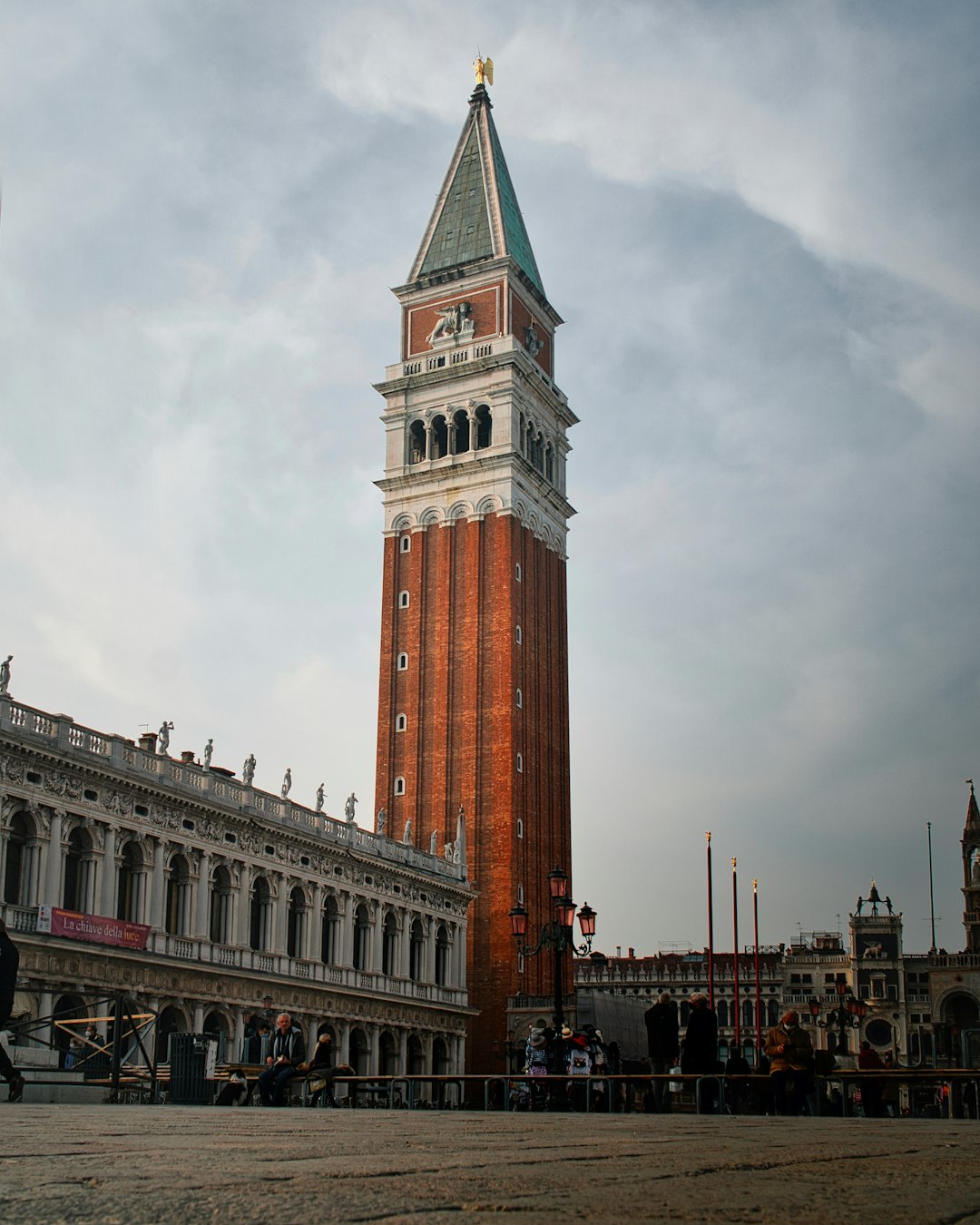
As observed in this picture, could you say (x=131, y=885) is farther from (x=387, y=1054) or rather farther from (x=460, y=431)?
(x=460, y=431)

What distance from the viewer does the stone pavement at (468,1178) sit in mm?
3480

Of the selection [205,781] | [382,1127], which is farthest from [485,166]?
[382,1127]

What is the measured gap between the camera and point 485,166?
6888 cm

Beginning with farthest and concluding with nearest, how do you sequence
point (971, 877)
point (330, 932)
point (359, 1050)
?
point (971, 877)
point (359, 1050)
point (330, 932)

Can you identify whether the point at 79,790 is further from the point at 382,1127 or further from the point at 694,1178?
the point at 694,1178

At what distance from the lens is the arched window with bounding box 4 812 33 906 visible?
1268 inches

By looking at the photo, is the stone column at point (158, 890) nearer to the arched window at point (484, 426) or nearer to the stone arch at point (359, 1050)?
the stone arch at point (359, 1050)

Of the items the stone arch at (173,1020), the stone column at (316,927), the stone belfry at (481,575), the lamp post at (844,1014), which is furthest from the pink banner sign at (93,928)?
the stone belfry at (481,575)

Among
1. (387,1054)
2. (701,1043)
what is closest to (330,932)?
(387,1054)

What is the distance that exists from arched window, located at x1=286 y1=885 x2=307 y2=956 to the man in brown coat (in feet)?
93.0

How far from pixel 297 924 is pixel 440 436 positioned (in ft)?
91.2

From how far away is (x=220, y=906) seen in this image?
130 ft

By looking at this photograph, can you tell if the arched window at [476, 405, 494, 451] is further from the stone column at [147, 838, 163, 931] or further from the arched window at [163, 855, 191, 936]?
the stone column at [147, 838, 163, 931]

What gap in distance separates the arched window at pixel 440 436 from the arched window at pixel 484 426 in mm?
1544
